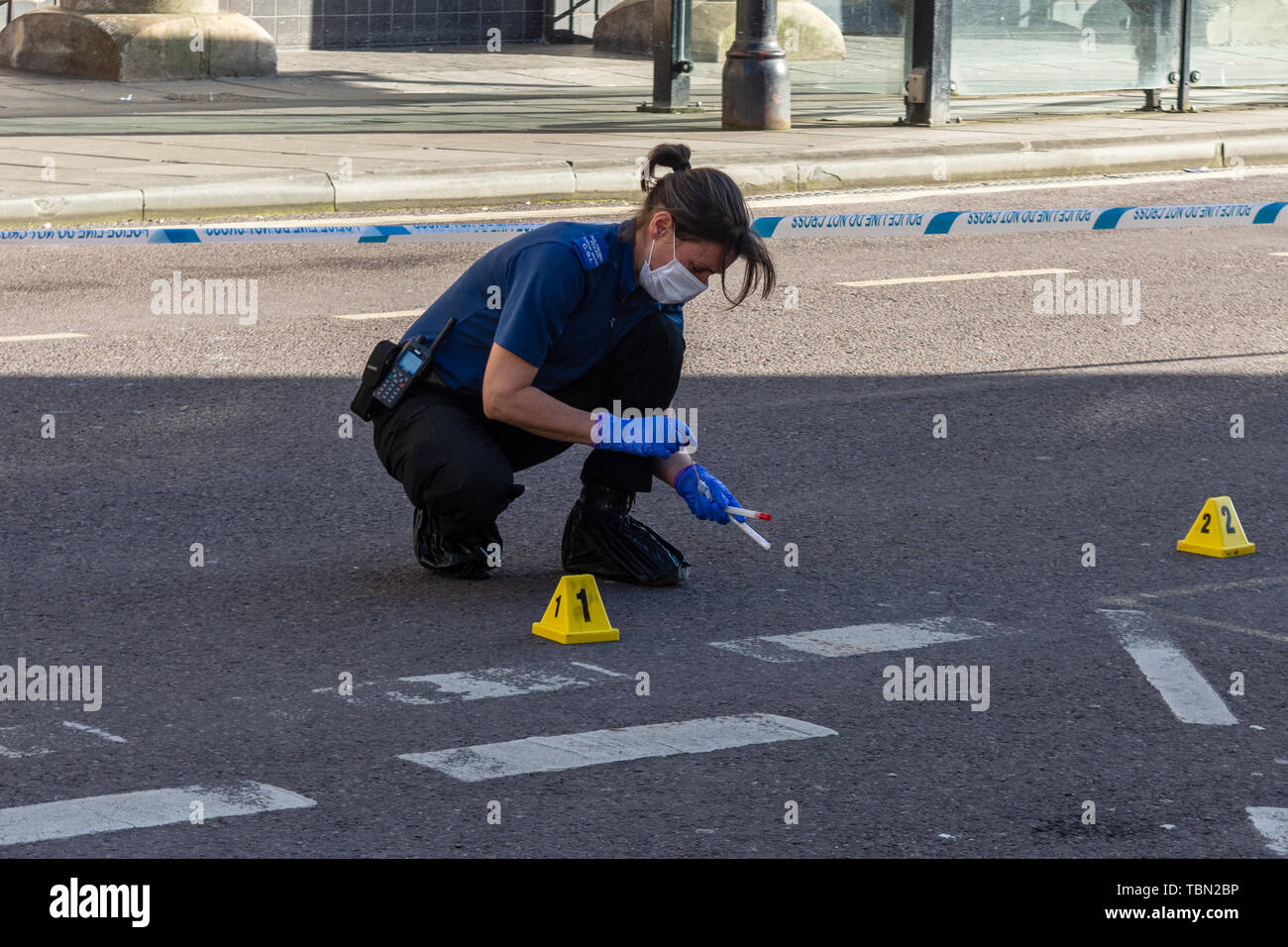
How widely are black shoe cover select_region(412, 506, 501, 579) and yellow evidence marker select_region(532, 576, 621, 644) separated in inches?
21.7

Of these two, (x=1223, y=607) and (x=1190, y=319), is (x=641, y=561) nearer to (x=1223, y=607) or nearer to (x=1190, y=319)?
(x=1223, y=607)

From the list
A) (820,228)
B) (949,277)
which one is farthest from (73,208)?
(949,277)

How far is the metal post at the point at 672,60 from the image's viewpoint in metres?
16.3

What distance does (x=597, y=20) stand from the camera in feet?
79.6

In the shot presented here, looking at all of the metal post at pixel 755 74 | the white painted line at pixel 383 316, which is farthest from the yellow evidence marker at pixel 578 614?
the metal post at pixel 755 74

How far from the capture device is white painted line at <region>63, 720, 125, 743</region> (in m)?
4.06

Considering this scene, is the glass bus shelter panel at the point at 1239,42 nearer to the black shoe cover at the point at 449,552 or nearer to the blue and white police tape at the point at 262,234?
the blue and white police tape at the point at 262,234

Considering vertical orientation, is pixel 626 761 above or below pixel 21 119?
below

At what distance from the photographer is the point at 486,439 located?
530 centimetres

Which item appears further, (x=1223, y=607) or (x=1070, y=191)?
(x=1070, y=191)

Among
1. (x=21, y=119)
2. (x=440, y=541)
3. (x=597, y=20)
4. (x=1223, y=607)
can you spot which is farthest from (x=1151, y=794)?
(x=597, y=20)

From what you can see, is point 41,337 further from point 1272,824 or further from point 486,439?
point 1272,824

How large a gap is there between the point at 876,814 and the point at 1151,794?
560mm

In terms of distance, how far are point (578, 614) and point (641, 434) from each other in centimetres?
57
